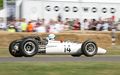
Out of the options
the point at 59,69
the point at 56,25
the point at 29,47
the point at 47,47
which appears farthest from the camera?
the point at 56,25

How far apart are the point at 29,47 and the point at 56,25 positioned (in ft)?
29.8

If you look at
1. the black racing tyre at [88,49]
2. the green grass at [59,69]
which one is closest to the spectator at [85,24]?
the black racing tyre at [88,49]

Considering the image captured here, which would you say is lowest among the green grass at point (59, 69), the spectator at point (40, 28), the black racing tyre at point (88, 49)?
the green grass at point (59, 69)

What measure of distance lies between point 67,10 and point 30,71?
62.3ft

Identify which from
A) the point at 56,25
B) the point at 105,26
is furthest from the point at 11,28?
the point at 105,26

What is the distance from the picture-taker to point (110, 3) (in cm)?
3042

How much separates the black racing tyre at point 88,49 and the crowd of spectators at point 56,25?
7.75 metres

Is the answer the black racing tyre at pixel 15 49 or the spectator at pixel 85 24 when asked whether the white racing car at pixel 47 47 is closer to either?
the black racing tyre at pixel 15 49

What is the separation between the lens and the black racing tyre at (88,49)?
17125mm

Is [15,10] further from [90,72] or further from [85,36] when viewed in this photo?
[90,72]

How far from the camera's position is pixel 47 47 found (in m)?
16.9

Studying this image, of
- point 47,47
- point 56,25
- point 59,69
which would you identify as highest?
point 56,25

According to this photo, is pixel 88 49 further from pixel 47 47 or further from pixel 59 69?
pixel 59 69

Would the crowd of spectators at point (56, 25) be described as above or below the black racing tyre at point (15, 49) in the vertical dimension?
above
